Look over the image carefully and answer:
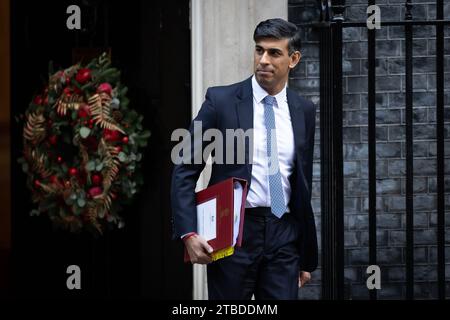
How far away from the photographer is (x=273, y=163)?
18.2 feet

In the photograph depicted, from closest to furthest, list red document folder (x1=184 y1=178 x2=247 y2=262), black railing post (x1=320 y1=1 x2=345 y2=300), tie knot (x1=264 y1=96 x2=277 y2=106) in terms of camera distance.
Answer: red document folder (x1=184 y1=178 x2=247 y2=262) → tie knot (x1=264 y1=96 x2=277 y2=106) → black railing post (x1=320 y1=1 x2=345 y2=300)

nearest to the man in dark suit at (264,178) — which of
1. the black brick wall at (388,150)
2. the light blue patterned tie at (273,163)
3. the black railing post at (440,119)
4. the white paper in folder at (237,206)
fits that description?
the light blue patterned tie at (273,163)

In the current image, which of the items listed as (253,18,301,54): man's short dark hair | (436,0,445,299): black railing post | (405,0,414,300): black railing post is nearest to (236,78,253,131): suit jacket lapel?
(253,18,301,54): man's short dark hair

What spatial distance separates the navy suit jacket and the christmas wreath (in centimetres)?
182

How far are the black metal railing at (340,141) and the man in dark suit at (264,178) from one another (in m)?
0.97

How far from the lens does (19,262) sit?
26.0 ft

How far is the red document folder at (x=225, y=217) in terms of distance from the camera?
529 cm

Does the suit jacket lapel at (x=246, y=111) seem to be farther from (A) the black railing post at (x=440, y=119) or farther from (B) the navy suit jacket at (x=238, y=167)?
(A) the black railing post at (x=440, y=119)

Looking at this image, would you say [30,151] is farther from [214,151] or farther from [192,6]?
[214,151]

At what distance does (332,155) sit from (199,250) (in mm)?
1558

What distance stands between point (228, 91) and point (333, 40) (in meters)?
1.23

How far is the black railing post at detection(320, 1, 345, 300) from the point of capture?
664 cm

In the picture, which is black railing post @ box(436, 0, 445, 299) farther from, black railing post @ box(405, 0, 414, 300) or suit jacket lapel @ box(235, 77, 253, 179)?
suit jacket lapel @ box(235, 77, 253, 179)
